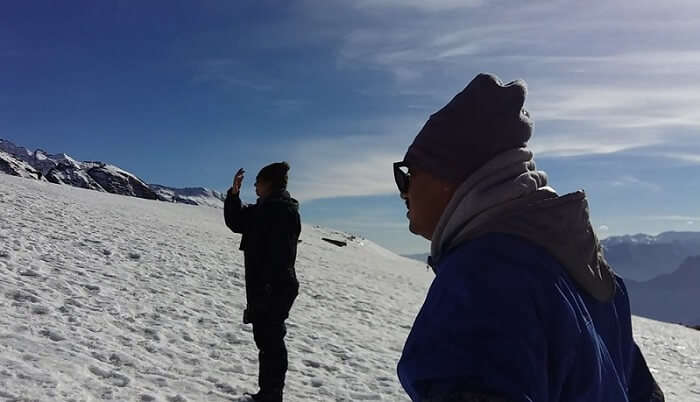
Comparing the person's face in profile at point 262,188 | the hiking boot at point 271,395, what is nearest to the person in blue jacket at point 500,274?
the person's face in profile at point 262,188

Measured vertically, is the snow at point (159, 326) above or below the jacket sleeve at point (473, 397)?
below

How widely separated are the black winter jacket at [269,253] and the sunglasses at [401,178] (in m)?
3.61

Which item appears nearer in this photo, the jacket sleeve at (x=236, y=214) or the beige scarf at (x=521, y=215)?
the beige scarf at (x=521, y=215)

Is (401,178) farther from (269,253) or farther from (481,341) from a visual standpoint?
(269,253)

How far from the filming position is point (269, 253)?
518cm

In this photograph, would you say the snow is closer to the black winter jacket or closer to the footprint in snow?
the footprint in snow

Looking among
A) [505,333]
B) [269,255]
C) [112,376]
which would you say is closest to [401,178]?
[505,333]

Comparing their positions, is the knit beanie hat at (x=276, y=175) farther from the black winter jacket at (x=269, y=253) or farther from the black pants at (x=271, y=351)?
the black pants at (x=271, y=351)

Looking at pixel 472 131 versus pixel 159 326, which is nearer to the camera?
pixel 472 131

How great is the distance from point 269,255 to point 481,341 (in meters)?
4.20

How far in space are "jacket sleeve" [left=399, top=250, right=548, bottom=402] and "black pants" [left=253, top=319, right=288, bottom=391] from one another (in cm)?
420

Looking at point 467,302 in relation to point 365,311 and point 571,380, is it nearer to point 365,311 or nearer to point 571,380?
point 571,380

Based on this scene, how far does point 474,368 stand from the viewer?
1.11 m

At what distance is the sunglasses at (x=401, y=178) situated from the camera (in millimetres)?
1636
